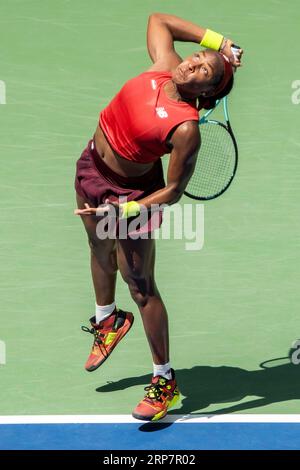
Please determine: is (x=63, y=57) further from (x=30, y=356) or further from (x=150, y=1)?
(x=30, y=356)

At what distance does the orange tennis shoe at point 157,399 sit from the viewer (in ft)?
22.2

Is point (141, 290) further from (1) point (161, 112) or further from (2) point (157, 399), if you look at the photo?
(1) point (161, 112)

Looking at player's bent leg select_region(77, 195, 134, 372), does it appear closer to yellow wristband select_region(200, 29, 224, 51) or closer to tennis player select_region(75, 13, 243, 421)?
tennis player select_region(75, 13, 243, 421)

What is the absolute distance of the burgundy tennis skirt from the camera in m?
6.73

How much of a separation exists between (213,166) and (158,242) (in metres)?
1.22

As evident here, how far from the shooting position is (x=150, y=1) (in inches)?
457

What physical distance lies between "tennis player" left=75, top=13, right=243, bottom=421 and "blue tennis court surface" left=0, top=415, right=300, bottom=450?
0.16m

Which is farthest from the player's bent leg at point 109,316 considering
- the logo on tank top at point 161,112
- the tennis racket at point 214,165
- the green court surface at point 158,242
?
the logo on tank top at point 161,112

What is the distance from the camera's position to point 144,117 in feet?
21.1

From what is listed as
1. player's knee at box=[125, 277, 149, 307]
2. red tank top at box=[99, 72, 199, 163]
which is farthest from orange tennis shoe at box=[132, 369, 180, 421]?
red tank top at box=[99, 72, 199, 163]

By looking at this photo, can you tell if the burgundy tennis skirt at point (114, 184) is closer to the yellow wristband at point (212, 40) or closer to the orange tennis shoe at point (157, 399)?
the yellow wristband at point (212, 40)

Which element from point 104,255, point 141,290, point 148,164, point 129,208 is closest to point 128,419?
point 141,290
